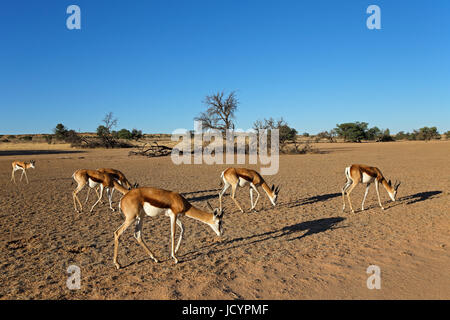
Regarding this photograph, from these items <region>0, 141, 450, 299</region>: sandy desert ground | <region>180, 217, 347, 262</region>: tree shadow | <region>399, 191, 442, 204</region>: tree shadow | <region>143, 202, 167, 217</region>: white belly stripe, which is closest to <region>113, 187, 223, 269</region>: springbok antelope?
<region>143, 202, 167, 217</region>: white belly stripe

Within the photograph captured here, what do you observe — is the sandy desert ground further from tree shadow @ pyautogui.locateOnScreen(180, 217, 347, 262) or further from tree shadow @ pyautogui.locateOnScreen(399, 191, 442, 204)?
tree shadow @ pyautogui.locateOnScreen(399, 191, 442, 204)

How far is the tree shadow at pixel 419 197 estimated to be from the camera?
11.2m

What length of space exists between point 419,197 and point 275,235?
7.69 meters

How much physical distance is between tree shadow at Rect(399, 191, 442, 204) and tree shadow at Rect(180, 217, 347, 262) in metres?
4.07

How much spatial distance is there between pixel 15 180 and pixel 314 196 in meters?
16.7

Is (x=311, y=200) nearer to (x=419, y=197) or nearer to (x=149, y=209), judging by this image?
(x=419, y=197)

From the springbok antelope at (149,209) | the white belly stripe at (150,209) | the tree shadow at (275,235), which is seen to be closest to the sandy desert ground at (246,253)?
the tree shadow at (275,235)

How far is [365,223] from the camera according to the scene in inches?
332

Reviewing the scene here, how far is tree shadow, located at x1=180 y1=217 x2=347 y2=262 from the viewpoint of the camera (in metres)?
6.44

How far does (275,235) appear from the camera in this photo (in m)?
7.48

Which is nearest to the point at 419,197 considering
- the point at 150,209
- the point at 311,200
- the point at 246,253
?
the point at 311,200

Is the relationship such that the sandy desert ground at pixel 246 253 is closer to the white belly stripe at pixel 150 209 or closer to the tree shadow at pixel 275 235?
the tree shadow at pixel 275 235
